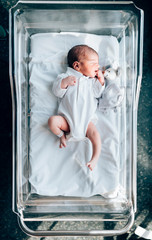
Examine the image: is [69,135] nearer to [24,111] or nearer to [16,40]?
[24,111]

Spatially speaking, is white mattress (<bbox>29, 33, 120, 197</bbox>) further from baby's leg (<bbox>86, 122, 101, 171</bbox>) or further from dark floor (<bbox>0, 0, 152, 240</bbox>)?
dark floor (<bbox>0, 0, 152, 240</bbox>)

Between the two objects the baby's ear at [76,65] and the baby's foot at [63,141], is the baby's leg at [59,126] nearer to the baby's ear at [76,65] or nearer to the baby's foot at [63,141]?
the baby's foot at [63,141]

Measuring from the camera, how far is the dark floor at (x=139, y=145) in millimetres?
1514

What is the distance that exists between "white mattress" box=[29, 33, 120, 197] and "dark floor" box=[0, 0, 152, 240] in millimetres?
260

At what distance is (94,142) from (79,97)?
26 centimetres

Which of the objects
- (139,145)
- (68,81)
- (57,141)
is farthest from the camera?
→ (139,145)

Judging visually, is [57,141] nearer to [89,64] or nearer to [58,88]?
[58,88]

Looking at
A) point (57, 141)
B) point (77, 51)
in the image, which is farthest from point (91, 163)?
point (77, 51)

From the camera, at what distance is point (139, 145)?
157cm

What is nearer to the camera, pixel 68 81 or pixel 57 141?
pixel 68 81

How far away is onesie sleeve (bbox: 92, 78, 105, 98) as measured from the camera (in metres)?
1.29

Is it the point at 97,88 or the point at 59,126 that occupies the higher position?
the point at 97,88

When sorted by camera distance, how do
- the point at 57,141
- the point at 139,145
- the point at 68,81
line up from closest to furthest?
the point at 68,81 < the point at 57,141 < the point at 139,145

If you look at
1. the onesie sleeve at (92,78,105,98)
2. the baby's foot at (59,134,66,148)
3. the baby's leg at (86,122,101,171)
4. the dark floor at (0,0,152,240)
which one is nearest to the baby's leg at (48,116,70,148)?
the baby's foot at (59,134,66,148)
